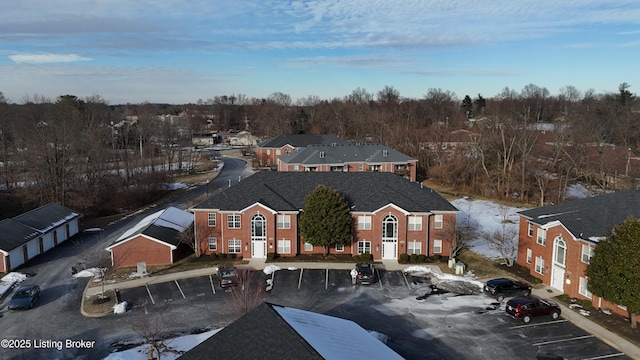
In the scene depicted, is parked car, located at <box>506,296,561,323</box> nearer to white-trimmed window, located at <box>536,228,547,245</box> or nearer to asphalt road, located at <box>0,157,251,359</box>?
white-trimmed window, located at <box>536,228,547,245</box>

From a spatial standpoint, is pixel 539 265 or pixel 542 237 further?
pixel 539 265

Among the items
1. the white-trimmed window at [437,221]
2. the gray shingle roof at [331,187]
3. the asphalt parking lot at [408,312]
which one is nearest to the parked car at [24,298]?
the asphalt parking lot at [408,312]

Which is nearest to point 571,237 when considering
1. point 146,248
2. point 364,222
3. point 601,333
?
point 601,333

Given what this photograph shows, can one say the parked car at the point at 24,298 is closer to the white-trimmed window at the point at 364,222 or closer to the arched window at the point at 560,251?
the white-trimmed window at the point at 364,222

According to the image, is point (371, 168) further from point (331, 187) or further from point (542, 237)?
point (542, 237)

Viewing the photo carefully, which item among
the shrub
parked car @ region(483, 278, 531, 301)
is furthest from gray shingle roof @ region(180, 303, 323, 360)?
the shrub

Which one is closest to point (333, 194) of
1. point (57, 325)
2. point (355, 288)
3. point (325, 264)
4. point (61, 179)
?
point (325, 264)
